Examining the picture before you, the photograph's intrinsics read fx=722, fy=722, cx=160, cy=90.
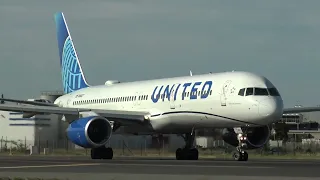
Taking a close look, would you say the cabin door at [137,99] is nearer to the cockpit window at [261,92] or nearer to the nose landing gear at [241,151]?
the nose landing gear at [241,151]

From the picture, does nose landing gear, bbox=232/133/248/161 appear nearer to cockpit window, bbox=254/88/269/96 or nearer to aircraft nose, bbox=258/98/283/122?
aircraft nose, bbox=258/98/283/122

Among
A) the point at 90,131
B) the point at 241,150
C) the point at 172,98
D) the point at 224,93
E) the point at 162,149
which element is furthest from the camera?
the point at 162,149

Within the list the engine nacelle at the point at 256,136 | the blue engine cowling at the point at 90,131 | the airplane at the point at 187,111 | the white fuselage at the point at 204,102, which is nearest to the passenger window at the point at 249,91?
the airplane at the point at 187,111

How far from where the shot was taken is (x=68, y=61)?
52.9 m

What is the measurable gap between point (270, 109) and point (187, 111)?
4.99m

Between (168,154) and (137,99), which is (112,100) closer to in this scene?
(137,99)

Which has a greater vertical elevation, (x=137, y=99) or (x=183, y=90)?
(x=183, y=90)

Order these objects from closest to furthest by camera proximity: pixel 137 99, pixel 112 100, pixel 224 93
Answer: pixel 224 93 < pixel 137 99 < pixel 112 100

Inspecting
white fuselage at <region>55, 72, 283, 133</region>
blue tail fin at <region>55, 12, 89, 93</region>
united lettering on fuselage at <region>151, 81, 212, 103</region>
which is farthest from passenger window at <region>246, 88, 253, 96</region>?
blue tail fin at <region>55, 12, 89, 93</region>

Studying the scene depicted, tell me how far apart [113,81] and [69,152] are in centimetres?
914

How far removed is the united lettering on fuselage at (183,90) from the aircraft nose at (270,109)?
11.1ft

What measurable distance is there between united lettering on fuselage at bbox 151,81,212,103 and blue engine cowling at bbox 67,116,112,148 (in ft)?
12.3

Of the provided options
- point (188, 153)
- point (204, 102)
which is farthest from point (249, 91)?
point (188, 153)

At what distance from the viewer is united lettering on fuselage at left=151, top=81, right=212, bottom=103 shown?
1423 inches
